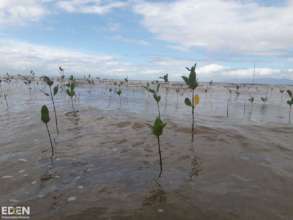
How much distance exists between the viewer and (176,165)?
7.15 m

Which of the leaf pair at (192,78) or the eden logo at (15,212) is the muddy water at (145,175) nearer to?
the eden logo at (15,212)

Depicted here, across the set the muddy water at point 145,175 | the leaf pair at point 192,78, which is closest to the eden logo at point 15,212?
the muddy water at point 145,175

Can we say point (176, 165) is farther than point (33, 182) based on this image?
Yes

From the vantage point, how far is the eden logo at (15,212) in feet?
15.1

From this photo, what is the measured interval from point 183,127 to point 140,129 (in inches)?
82.9

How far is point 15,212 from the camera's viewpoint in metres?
4.70

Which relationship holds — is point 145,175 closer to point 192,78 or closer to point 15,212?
point 15,212

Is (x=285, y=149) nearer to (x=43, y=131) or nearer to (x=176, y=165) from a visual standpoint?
(x=176, y=165)

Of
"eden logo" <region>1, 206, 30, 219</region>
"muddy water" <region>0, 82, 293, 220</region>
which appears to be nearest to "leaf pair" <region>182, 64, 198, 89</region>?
"muddy water" <region>0, 82, 293, 220</region>

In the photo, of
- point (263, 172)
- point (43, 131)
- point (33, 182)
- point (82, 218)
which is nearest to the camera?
point (82, 218)

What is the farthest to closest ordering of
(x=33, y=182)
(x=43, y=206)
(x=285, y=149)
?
(x=285, y=149) → (x=33, y=182) → (x=43, y=206)

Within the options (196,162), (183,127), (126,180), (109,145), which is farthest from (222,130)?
(126,180)

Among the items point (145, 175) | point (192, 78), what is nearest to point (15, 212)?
point (145, 175)

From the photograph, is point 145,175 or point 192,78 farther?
point 192,78
